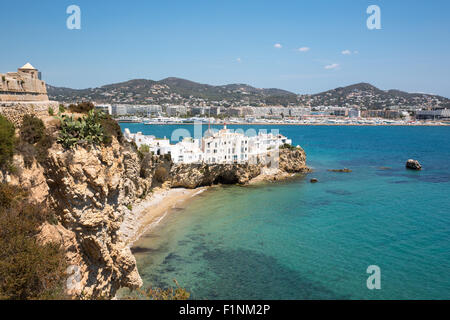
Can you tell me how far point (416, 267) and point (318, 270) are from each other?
633 centimetres

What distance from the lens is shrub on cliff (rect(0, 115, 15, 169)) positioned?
1092 centimetres

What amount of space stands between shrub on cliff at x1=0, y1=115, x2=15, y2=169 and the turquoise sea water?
391 inches

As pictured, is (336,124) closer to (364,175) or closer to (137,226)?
(364,175)

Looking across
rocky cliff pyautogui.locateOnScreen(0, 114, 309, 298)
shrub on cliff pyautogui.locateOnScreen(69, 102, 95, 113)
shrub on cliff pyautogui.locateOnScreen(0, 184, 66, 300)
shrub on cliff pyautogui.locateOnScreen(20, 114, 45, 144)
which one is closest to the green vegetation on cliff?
rocky cliff pyautogui.locateOnScreen(0, 114, 309, 298)

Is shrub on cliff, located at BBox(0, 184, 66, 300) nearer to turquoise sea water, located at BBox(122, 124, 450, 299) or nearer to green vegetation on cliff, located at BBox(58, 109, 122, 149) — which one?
green vegetation on cliff, located at BBox(58, 109, 122, 149)

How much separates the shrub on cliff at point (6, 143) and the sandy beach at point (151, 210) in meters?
10.9

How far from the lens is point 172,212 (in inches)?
1184

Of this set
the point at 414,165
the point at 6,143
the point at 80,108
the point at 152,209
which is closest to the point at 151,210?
the point at 152,209

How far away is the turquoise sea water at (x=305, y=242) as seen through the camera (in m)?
17.7

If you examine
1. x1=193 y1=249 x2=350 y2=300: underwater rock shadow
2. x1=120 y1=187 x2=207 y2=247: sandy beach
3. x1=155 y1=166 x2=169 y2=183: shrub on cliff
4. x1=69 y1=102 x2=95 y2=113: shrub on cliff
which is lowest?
x1=193 y1=249 x2=350 y2=300: underwater rock shadow

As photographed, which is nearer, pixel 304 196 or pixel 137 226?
pixel 137 226

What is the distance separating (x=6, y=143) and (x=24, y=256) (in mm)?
4591
